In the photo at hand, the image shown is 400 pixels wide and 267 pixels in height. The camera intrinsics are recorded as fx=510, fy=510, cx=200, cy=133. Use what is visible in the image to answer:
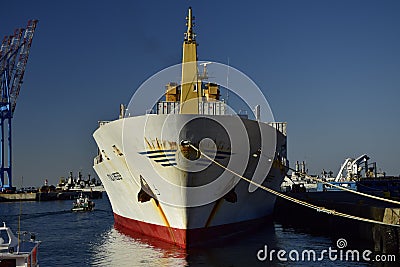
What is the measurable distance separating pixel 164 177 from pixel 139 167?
1864 millimetres

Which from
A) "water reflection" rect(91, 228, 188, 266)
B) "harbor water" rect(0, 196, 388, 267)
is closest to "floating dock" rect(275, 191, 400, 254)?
"harbor water" rect(0, 196, 388, 267)

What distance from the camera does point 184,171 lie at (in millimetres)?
20391

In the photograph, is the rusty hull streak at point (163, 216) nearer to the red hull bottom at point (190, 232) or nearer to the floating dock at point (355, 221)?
the red hull bottom at point (190, 232)

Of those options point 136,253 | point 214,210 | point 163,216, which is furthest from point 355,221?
point 136,253

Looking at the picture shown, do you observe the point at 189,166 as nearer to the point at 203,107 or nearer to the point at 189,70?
the point at 189,70

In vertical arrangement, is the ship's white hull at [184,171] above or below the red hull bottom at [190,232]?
above

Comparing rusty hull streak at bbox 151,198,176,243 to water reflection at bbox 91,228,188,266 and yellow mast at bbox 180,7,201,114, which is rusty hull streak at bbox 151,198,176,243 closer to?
water reflection at bbox 91,228,188,266

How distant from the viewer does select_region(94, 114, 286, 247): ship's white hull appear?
20.5 metres

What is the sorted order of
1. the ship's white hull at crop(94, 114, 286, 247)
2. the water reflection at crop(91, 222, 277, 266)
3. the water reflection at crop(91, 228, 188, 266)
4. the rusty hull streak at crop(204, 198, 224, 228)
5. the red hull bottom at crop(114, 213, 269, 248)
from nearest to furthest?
1. the water reflection at crop(91, 222, 277, 266)
2. the water reflection at crop(91, 228, 188, 266)
3. the ship's white hull at crop(94, 114, 286, 247)
4. the red hull bottom at crop(114, 213, 269, 248)
5. the rusty hull streak at crop(204, 198, 224, 228)

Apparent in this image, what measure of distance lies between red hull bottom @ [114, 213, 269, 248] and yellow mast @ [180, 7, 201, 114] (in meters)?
6.11

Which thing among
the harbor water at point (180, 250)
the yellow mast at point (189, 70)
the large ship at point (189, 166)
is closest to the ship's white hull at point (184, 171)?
the large ship at point (189, 166)

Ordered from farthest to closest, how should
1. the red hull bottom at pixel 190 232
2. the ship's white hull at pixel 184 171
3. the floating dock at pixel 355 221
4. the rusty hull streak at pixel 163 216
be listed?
1. the rusty hull streak at pixel 163 216
2. the red hull bottom at pixel 190 232
3. the floating dock at pixel 355 221
4. the ship's white hull at pixel 184 171

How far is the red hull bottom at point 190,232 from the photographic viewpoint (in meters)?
21.0

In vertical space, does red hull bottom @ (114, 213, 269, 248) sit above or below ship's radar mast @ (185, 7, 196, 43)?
below
